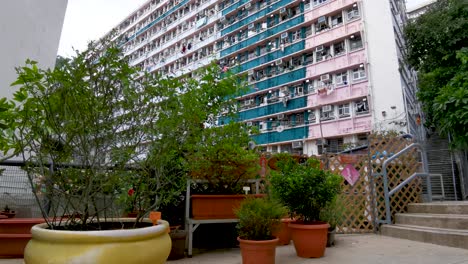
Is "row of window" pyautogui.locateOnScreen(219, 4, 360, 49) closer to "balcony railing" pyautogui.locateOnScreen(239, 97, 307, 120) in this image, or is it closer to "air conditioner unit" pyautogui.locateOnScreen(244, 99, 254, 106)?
"balcony railing" pyautogui.locateOnScreen(239, 97, 307, 120)

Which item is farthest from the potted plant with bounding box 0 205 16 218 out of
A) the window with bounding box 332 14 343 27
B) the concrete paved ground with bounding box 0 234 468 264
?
the window with bounding box 332 14 343 27

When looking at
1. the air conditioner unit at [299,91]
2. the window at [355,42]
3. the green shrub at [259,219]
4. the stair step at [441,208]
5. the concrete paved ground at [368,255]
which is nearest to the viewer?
the green shrub at [259,219]

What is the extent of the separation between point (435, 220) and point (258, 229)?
3.19 metres

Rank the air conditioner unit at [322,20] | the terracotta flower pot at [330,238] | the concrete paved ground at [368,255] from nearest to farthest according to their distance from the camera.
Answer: the concrete paved ground at [368,255] → the terracotta flower pot at [330,238] → the air conditioner unit at [322,20]

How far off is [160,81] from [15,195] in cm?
330

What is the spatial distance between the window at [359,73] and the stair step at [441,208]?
15.5 meters

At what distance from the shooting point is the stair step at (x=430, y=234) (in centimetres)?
410

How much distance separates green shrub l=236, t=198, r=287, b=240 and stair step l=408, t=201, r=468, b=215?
3.23 metres

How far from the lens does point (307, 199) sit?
3945mm

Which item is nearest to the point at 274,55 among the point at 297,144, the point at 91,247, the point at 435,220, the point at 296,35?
the point at 296,35

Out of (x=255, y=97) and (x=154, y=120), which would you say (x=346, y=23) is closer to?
(x=255, y=97)

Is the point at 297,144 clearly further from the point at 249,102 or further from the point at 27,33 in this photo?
the point at 27,33

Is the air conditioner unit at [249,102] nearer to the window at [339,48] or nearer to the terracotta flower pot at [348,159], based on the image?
the window at [339,48]

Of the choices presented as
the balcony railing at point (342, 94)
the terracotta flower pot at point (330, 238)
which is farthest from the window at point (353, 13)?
the terracotta flower pot at point (330, 238)
